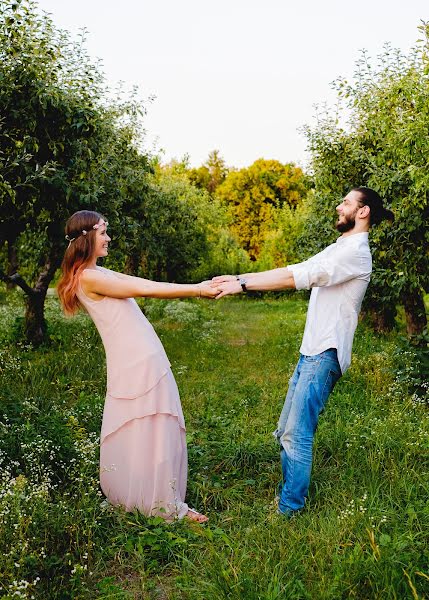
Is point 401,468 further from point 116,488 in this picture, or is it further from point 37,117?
point 37,117

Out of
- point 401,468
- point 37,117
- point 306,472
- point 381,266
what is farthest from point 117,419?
point 381,266

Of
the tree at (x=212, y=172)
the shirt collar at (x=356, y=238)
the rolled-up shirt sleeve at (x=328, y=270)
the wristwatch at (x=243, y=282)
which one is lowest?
the wristwatch at (x=243, y=282)

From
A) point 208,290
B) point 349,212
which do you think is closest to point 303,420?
point 208,290

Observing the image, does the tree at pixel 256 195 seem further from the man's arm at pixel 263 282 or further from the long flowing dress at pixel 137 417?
the long flowing dress at pixel 137 417

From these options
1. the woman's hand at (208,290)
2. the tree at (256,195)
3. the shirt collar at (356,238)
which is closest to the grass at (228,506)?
the woman's hand at (208,290)

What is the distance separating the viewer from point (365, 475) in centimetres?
488

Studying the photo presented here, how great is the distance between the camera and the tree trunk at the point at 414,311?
1188 cm

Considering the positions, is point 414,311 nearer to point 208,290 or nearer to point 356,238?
point 356,238

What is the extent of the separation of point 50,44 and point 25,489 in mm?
7584

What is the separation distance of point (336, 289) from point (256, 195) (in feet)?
157

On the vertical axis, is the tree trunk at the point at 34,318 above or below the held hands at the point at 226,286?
below

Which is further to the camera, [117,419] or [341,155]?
[341,155]

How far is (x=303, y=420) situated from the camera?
439 cm

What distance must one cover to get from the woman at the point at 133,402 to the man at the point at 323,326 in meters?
0.75
